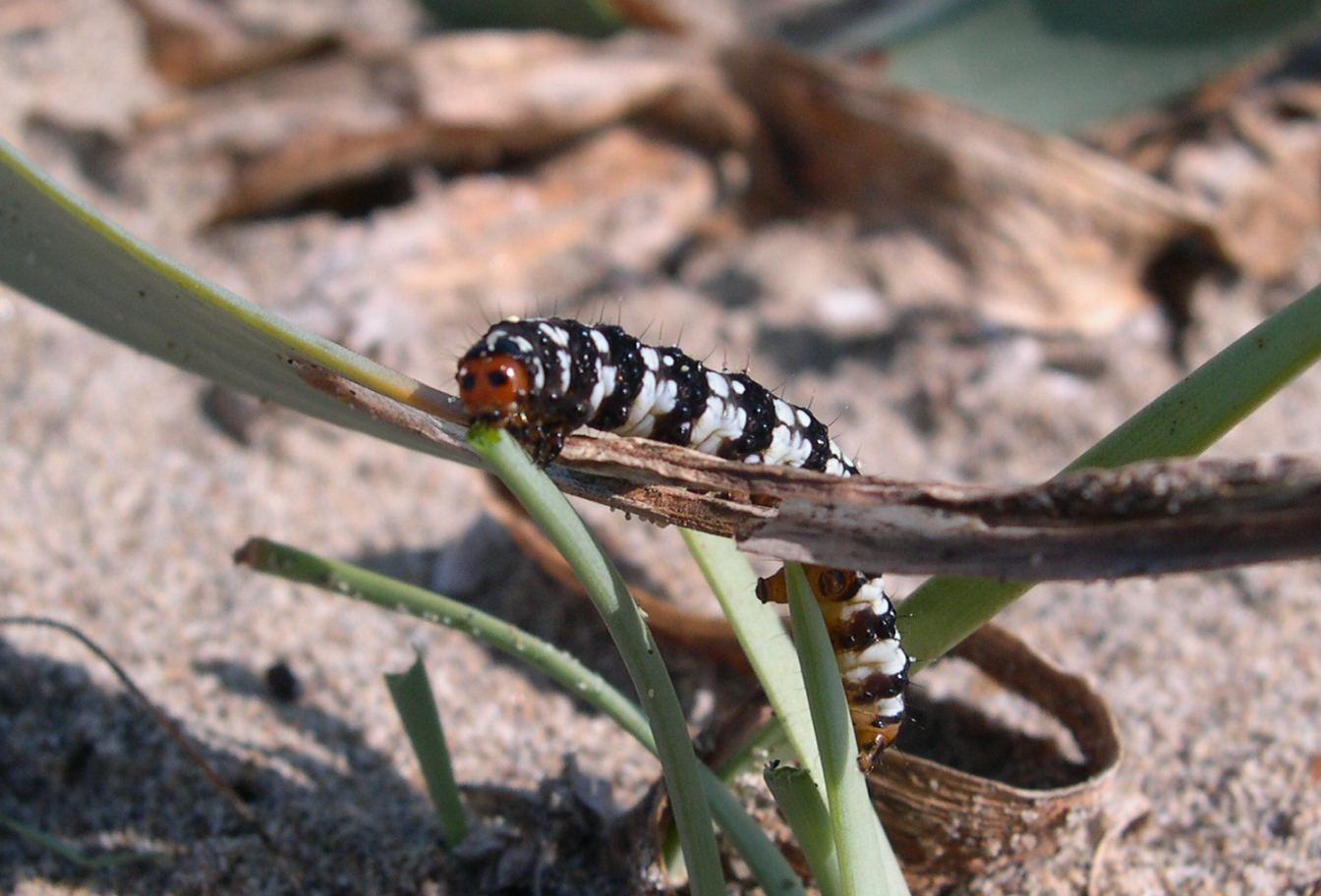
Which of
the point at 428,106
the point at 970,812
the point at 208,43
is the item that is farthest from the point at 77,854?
the point at 208,43

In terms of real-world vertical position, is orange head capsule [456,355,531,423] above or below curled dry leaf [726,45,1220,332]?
below

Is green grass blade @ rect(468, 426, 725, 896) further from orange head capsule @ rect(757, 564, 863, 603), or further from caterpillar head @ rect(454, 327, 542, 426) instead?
orange head capsule @ rect(757, 564, 863, 603)

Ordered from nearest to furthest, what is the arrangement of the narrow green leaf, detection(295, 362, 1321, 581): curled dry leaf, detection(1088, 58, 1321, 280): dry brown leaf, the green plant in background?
detection(295, 362, 1321, 581): curled dry leaf, the green plant in background, detection(1088, 58, 1321, 280): dry brown leaf, the narrow green leaf

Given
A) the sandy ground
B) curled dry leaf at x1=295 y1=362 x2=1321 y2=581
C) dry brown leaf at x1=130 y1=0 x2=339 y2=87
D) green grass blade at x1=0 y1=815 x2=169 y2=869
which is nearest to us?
curled dry leaf at x1=295 y1=362 x2=1321 y2=581

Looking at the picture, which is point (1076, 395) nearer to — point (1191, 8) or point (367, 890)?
point (1191, 8)

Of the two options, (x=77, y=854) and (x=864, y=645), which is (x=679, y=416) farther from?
(x=77, y=854)

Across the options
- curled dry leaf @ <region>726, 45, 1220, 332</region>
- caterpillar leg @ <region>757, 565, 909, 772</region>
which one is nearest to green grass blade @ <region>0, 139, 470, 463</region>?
caterpillar leg @ <region>757, 565, 909, 772</region>
